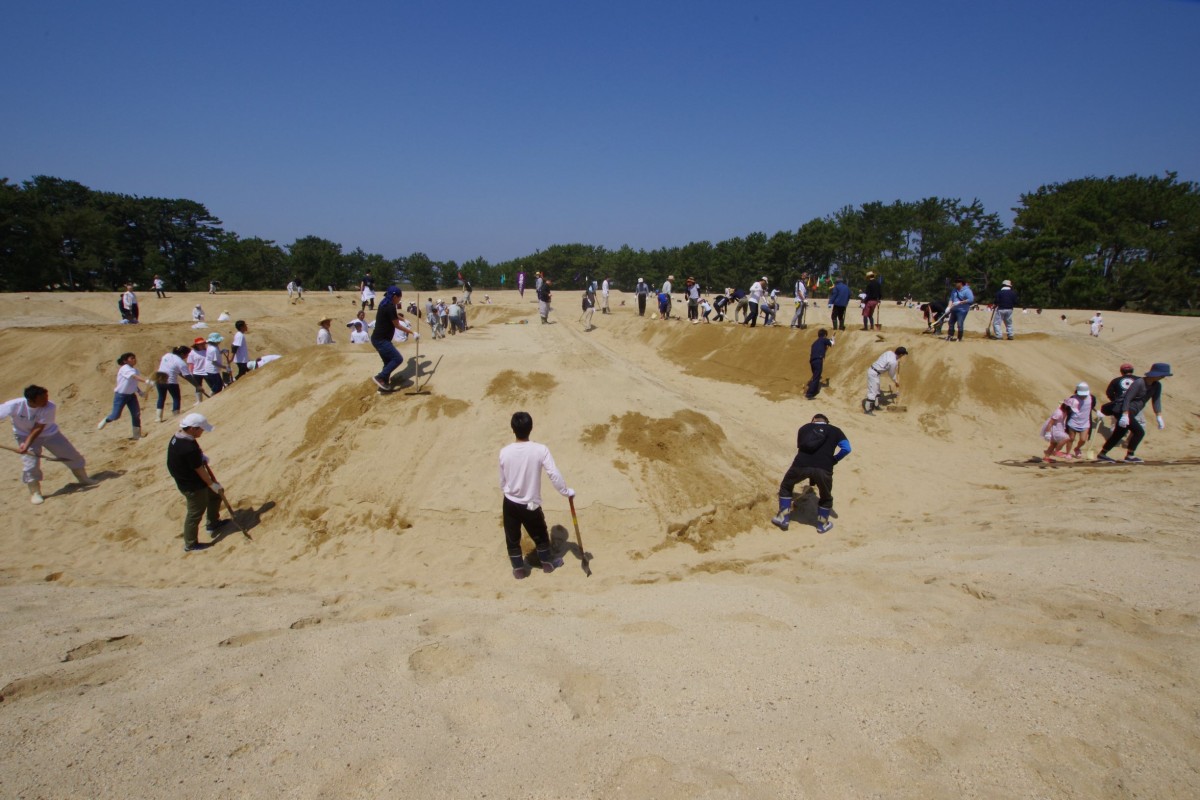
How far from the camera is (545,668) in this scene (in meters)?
3.58

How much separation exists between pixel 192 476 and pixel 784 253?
57284 mm

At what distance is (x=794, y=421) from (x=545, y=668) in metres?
10.3

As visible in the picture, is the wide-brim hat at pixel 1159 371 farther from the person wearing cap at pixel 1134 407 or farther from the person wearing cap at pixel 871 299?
the person wearing cap at pixel 871 299

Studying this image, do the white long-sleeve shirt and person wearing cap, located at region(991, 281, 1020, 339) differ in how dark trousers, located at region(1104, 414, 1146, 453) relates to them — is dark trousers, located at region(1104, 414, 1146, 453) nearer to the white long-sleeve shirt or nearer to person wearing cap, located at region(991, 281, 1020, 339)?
person wearing cap, located at region(991, 281, 1020, 339)

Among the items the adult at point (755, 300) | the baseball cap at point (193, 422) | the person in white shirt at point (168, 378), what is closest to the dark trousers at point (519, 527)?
the baseball cap at point (193, 422)

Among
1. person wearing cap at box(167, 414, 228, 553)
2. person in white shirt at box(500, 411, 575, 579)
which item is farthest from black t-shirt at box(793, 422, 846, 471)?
person wearing cap at box(167, 414, 228, 553)

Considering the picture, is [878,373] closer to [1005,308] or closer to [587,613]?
[1005,308]

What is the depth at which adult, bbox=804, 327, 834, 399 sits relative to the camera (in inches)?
520

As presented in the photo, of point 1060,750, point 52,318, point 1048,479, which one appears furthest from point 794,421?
point 52,318

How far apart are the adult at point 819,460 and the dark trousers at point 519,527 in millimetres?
3335

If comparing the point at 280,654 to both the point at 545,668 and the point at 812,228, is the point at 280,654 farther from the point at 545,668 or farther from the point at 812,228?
the point at 812,228

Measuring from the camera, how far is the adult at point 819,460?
688cm

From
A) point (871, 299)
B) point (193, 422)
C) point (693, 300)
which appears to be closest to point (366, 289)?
point (693, 300)

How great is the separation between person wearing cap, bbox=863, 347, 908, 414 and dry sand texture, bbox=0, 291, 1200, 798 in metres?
1.47
